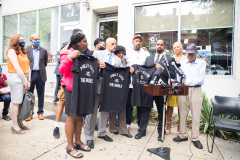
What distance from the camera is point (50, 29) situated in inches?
309

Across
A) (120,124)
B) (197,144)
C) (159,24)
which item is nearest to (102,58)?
(120,124)

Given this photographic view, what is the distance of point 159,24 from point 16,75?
4744 mm

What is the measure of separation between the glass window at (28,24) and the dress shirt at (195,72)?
777 centimetres

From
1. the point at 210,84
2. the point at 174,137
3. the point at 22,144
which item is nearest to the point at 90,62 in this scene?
the point at 22,144

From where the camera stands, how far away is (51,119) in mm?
4832

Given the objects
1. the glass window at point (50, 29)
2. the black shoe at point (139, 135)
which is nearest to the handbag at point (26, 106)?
the black shoe at point (139, 135)

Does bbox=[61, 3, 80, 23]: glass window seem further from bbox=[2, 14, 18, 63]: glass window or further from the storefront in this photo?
bbox=[2, 14, 18, 63]: glass window

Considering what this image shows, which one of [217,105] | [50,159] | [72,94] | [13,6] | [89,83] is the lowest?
[50,159]

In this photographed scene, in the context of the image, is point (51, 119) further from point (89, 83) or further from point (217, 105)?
point (217, 105)

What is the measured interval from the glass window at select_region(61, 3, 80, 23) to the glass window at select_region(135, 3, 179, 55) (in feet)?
8.64

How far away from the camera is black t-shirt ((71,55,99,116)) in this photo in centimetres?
269

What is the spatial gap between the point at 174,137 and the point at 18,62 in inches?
156

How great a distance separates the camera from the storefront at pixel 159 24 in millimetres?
5133

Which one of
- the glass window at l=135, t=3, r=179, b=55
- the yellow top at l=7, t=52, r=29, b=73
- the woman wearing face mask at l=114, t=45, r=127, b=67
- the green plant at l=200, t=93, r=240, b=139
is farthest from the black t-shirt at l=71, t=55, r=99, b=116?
the glass window at l=135, t=3, r=179, b=55
